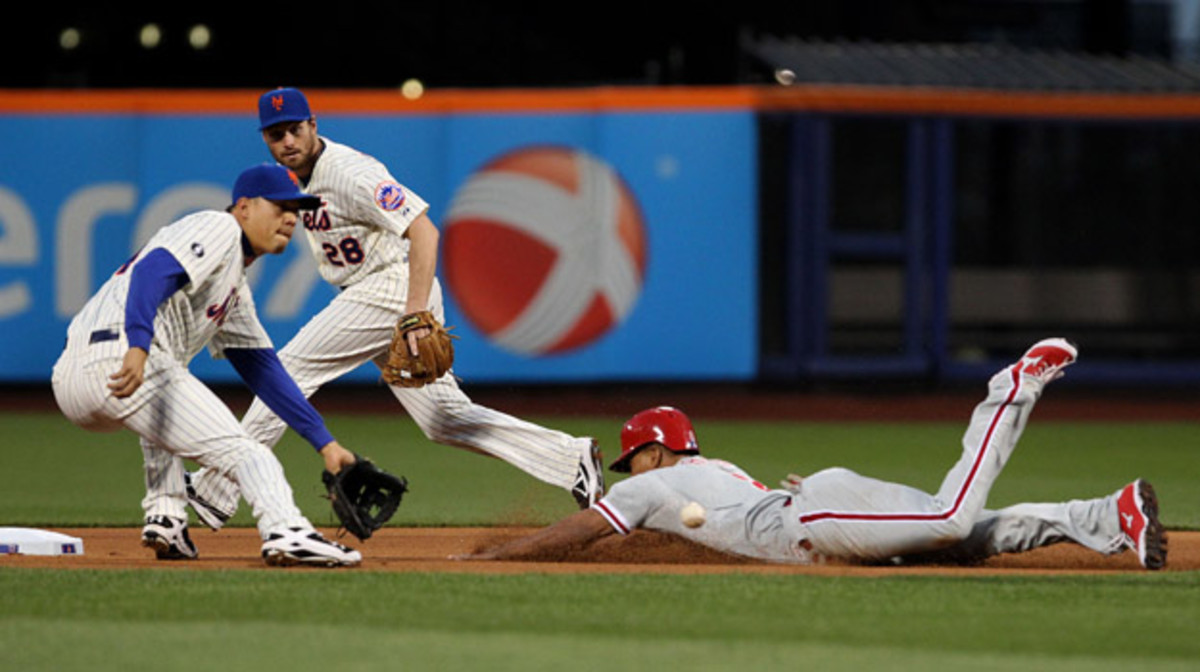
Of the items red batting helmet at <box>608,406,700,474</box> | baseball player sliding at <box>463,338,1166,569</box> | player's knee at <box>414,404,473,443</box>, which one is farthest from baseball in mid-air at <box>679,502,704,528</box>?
player's knee at <box>414,404,473,443</box>

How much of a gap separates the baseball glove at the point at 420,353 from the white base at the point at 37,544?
1220 mm

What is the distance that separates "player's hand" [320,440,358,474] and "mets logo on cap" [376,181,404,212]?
3.79 ft

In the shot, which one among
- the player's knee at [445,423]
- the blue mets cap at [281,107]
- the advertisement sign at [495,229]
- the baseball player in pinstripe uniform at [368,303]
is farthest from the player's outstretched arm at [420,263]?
the advertisement sign at [495,229]

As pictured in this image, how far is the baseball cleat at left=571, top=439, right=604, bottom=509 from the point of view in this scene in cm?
684

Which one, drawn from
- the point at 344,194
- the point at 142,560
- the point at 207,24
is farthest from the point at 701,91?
the point at 142,560

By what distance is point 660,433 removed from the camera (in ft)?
19.5

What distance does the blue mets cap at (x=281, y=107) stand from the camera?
6559mm

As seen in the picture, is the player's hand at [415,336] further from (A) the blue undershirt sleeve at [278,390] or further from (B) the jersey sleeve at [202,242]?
(B) the jersey sleeve at [202,242]

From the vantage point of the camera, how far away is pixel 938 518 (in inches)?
214

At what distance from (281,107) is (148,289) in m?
1.38

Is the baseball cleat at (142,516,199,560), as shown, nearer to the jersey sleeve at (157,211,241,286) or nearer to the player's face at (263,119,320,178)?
the jersey sleeve at (157,211,241,286)

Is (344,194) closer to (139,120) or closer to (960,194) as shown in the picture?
(139,120)

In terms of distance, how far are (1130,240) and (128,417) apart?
473 inches

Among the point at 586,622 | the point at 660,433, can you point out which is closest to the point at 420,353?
the point at 660,433
